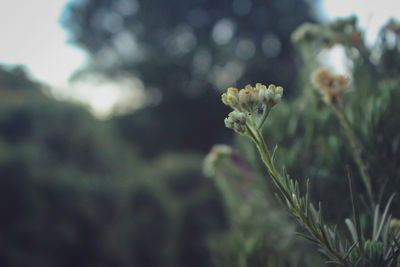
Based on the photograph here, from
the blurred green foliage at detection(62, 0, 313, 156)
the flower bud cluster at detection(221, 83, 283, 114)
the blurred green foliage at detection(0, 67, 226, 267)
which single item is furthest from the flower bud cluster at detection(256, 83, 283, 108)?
the blurred green foliage at detection(62, 0, 313, 156)

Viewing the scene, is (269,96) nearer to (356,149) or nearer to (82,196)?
(356,149)

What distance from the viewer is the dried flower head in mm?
598

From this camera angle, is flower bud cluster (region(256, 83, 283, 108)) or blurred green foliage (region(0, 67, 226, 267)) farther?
blurred green foliage (region(0, 67, 226, 267))

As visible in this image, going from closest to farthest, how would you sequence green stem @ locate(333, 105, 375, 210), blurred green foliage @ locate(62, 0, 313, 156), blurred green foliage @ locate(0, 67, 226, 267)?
green stem @ locate(333, 105, 375, 210), blurred green foliage @ locate(0, 67, 226, 267), blurred green foliage @ locate(62, 0, 313, 156)

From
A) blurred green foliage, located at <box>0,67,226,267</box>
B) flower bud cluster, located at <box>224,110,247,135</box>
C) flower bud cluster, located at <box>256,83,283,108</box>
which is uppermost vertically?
blurred green foliage, located at <box>0,67,226,267</box>

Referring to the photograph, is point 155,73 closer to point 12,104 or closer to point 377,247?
point 12,104

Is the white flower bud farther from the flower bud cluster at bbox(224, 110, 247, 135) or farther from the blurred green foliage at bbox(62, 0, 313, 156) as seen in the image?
the blurred green foliage at bbox(62, 0, 313, 156)

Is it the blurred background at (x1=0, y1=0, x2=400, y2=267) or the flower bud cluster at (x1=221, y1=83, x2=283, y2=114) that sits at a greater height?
the blurred background at (x1=0, y1=0, x2=400, y2=267)

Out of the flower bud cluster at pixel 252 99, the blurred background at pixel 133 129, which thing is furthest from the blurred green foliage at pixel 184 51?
the flower bud cluster at pixel 252 99

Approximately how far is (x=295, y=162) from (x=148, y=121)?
6874mm

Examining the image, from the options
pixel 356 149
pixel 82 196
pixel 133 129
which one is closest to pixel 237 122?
pixel 356 149

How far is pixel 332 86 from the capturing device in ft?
2.01

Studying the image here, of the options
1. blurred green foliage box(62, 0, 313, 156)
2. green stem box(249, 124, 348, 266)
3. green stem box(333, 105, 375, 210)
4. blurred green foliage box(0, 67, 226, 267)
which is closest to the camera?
green stem box(249, 124, 348, 266)

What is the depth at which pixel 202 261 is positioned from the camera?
401 centimetres
